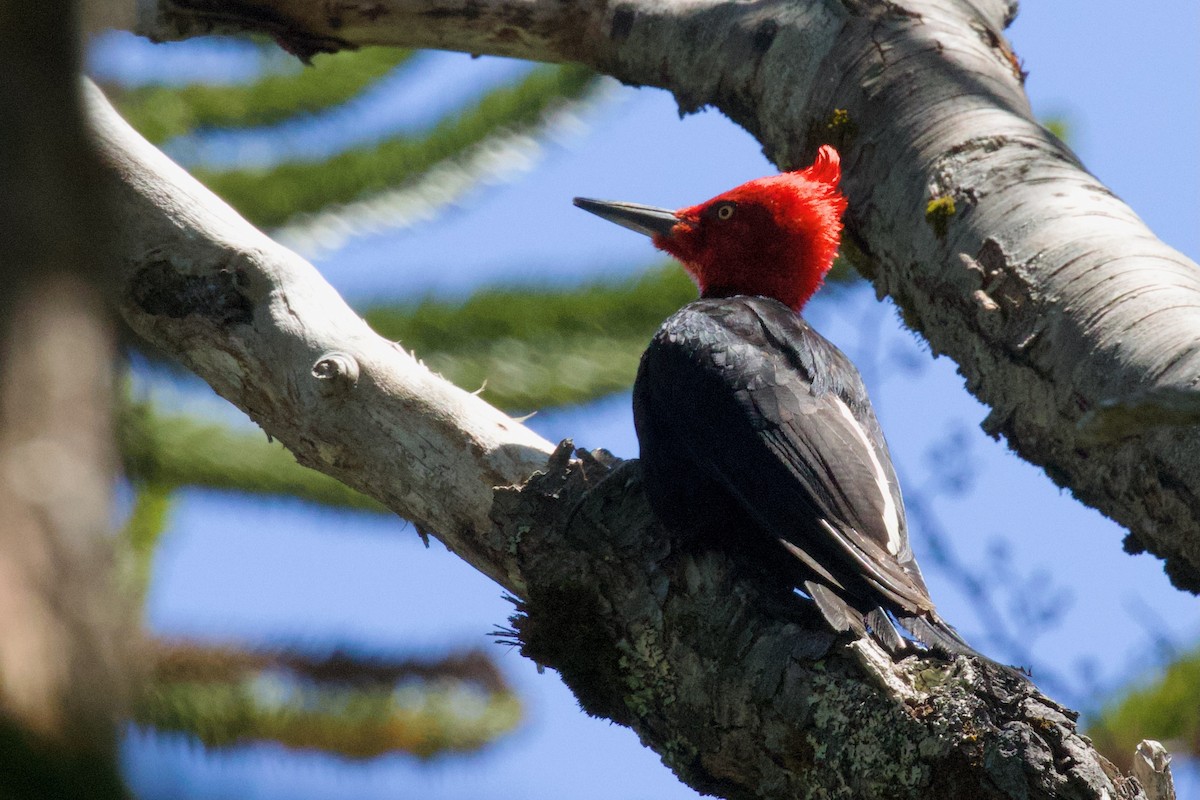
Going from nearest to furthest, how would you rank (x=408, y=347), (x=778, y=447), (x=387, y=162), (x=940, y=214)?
(x=778, y=447) < (x=940, y=214) < (x=408, y=347) < (x=387, y=162)

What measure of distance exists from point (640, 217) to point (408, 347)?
1.29 metres

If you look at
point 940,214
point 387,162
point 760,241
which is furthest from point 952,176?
point 387,162

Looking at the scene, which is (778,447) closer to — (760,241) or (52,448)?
(760,241)

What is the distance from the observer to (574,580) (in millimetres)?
2859

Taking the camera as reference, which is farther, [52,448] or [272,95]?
[272,95]

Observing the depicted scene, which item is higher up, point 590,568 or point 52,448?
point 52,448

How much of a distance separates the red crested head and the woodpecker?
156 mm

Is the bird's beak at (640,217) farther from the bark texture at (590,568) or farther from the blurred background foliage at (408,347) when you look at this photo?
the bark texture at (590,568)

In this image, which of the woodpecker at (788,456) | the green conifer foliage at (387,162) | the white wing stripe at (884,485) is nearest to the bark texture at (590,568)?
the woodpecker at (788,456)

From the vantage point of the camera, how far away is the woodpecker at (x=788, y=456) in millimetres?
2857

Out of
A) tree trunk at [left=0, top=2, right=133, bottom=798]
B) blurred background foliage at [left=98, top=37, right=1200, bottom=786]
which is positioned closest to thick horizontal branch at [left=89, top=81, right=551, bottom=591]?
blurred background foliage at [left=98, top=37, right=1200, bottom=786]

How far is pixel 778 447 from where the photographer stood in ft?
10.6

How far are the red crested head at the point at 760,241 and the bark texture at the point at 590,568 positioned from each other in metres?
1.68

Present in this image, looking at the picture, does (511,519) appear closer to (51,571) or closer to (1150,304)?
(1150,304)
